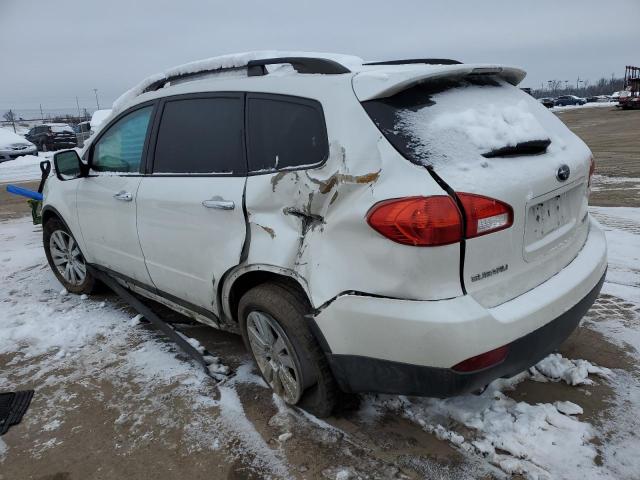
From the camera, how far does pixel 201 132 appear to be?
9.50 feet

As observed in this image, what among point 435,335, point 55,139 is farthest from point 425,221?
point 55,139

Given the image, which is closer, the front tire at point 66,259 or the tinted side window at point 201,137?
the tinted side window at point 201,137

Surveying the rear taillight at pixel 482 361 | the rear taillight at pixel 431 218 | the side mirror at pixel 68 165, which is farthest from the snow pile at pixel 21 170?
the rear taillight at pixel 482 361

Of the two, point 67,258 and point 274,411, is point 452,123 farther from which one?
point 67,258

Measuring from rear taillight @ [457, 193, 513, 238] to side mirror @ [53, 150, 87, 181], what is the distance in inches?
124

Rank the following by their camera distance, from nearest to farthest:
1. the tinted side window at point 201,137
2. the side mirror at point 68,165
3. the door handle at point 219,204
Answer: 1. the door handle at point 219,204
2. the tinted side window at point 201,137
3. the side mirror at point 68,165

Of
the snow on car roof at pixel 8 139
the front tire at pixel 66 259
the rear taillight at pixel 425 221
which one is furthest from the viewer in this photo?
the snow on car roof at pixel 8 139

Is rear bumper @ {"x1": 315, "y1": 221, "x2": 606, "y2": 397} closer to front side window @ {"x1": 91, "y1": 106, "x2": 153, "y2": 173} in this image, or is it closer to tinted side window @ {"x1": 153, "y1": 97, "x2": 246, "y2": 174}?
tinted side window @ {"x1": 153, "y1": 97, "x2": 246, "y2": 174}

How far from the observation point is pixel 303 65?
261 cm

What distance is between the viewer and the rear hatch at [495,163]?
→ 6.45 feet

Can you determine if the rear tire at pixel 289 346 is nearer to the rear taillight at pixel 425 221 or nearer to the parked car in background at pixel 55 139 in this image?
the rear taillight at pixel 425 221

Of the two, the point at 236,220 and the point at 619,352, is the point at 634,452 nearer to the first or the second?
the point at 619,352

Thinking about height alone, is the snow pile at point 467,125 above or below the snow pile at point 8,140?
below

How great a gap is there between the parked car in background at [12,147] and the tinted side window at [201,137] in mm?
21044
